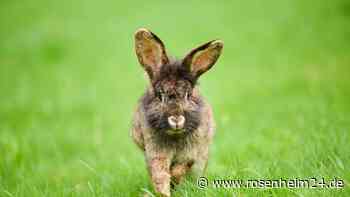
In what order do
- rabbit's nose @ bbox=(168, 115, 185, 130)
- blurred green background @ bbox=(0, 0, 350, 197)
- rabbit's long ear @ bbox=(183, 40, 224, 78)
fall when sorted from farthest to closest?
blurred green background @ bbox=(0, 0, 350, 197), rabbit's long ear @ bbox=(183, 40, 224, 78), rabbit's nose @ bbox=(168, 115, 185, 130)

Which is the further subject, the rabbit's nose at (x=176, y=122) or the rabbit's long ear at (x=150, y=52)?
the rabbit's long ear at (x=150, y=52)

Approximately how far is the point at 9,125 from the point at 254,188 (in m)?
6.58

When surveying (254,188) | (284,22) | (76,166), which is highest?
(284,22)

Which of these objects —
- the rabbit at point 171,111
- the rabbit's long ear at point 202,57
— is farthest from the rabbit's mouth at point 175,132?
the rabbit's long ear at point 202,57

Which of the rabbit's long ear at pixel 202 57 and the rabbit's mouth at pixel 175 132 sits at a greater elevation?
the rabbit's long ear at pixel 202 57

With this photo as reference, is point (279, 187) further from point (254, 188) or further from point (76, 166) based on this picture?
point (76, 166)

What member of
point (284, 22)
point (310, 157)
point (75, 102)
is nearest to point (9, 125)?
point (75, 102)

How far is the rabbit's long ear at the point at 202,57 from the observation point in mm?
5105

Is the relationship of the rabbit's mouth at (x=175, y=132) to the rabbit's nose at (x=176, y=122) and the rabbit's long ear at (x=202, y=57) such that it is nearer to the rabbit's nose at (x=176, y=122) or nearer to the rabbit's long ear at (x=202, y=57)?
the rabbit's nose at (x=176, y=122)

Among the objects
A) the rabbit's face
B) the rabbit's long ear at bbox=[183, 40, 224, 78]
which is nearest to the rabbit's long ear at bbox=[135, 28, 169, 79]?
the rabbit's face

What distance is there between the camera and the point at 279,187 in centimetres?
514

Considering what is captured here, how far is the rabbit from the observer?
4965 millimetres

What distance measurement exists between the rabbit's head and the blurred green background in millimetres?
662

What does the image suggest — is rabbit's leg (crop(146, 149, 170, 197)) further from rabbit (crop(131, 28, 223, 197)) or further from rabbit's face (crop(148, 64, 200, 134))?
rabbit's face (crop(148, 64, 200, 134))
